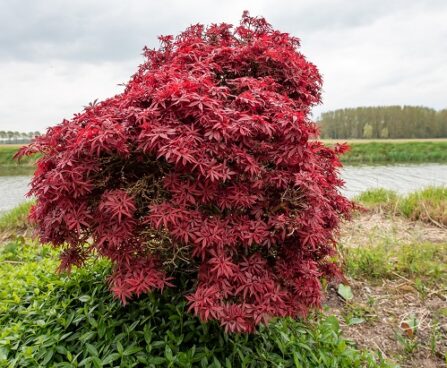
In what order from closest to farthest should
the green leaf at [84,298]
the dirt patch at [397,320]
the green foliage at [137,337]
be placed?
the green foliage at [137,337]
the green leaf at [84,298]
the dirt patch at [397,320]

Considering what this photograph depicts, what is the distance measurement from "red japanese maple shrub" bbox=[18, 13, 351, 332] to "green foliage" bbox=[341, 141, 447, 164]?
1892cm

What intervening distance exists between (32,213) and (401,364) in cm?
279

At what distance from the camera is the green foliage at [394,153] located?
20859 mm

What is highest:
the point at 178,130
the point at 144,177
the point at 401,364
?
the point at 178,130

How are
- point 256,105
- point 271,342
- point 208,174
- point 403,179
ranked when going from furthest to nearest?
1. point 403,179
2. point 271,342
3. point 256,105
4. point 208,174

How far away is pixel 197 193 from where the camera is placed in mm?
1983

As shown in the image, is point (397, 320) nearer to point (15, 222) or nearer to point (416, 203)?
point (416, 203)

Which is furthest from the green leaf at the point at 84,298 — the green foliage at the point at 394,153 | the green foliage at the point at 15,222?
the green foliage at the point at 394,153

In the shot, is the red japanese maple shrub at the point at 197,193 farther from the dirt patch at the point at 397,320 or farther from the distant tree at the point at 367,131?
the distant tree at the point at 367,131

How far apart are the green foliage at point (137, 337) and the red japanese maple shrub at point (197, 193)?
420 millimetres

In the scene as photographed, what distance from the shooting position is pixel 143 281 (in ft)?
6.60

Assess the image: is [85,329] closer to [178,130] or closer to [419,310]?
[178,130]

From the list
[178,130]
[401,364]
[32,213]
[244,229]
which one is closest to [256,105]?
[178,130]

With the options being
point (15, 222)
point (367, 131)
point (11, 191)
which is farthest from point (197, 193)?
point (367, 131)
